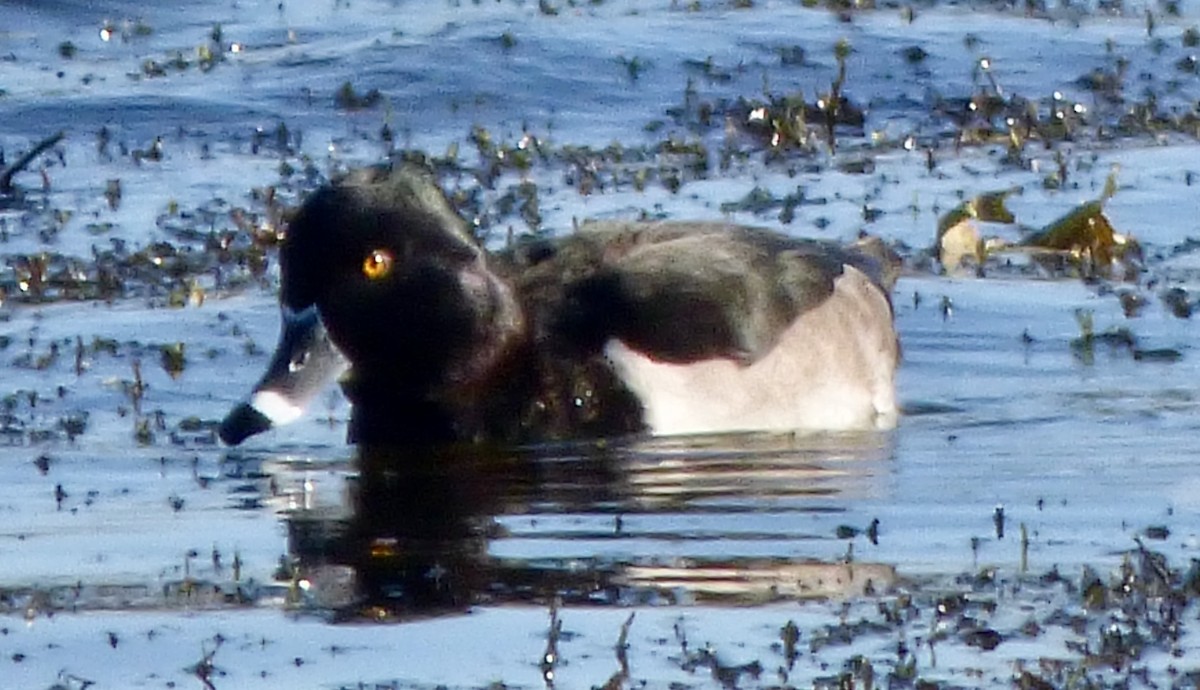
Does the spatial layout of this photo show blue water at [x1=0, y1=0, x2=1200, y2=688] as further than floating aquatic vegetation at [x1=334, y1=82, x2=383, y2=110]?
No

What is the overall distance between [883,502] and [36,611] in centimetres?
258

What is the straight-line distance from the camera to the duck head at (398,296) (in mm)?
10117

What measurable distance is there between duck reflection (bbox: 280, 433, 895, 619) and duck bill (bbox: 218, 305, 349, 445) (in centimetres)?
30

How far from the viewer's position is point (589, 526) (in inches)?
360

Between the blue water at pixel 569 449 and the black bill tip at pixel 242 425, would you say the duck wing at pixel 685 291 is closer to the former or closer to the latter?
the blue water at pixel 569 449

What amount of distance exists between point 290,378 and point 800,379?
1777 mm

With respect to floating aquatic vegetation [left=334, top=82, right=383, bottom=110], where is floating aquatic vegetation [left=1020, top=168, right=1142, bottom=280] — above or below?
below

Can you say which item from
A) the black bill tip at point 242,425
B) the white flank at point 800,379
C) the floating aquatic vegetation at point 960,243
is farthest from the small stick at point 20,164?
the black bill tip at point 242,425

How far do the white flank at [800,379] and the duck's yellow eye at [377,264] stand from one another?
2.44ft

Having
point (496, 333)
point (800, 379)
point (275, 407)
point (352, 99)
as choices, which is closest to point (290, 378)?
point (275, 407)

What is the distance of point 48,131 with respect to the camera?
1553 cm

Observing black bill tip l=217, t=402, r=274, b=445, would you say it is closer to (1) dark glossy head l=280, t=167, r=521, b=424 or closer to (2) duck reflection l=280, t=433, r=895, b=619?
(2) duck reflection l=280, t=433, r=895, b=619

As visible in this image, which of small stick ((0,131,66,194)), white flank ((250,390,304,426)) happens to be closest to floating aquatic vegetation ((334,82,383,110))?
small stick ((0,131,66,194))

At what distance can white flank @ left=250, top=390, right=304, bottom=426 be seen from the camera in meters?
9.96
